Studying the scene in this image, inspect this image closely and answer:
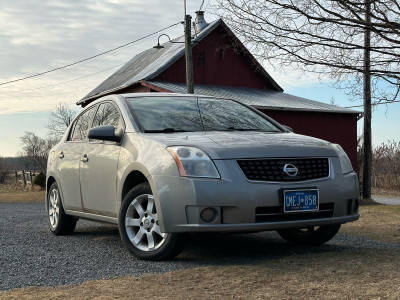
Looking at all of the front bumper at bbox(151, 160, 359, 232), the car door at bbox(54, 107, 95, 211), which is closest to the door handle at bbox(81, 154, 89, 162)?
the car door at bbox(54, 107, 95, 211)

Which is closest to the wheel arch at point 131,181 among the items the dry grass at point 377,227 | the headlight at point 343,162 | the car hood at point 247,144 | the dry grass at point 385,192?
the car hood at point 247,144

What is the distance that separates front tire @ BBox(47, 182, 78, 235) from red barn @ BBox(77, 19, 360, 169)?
14290 mm

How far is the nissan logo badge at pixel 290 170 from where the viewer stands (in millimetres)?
5227

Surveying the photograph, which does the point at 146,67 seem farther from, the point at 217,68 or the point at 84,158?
the point at 84,158

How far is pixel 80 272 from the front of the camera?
16.6 ft

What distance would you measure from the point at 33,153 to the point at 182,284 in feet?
238

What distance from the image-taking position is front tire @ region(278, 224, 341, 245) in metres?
6.24

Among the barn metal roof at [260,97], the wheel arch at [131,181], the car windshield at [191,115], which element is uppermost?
the barn metal roof at [260,97]

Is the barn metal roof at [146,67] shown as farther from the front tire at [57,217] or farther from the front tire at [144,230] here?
the front tire at [144,230]

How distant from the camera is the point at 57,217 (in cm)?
767

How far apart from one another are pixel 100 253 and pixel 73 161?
1452 mm

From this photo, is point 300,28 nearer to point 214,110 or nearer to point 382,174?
point 214,110

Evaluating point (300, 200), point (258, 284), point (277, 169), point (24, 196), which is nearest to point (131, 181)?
point (277, 169)

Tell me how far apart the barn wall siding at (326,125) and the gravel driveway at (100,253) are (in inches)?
654
